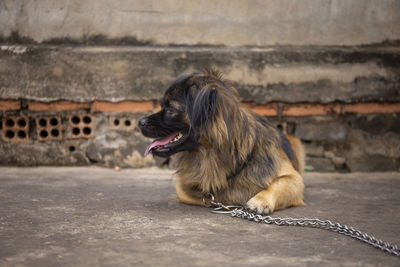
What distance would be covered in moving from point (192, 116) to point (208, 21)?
240cm

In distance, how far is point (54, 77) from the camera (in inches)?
197

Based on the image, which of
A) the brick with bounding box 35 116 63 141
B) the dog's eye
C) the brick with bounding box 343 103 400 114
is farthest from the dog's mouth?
the brick with bounding box 343 103 400 114

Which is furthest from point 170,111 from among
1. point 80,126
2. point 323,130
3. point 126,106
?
point 323,130

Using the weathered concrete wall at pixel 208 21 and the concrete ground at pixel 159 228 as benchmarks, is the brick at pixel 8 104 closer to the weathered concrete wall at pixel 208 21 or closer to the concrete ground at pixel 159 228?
the weathered concrete wall at pixel 208 21

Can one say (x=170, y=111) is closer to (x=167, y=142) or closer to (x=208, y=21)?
(x=167, y=142)

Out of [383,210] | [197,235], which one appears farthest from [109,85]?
[383,210]

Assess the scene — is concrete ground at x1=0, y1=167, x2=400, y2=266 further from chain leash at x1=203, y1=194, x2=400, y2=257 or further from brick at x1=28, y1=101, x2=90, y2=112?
brick at x1=28, y1=101, x2=90, y2=112

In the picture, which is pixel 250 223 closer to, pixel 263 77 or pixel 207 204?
pixel 207 204

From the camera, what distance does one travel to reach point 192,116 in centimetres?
314

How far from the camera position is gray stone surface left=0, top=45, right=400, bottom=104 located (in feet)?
16.4

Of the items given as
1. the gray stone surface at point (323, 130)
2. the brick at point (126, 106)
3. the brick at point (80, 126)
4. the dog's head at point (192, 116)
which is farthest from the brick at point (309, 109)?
the brick at point (80, 126)

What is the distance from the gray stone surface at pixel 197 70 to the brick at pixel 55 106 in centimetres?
10

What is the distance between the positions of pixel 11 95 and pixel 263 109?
119 inches

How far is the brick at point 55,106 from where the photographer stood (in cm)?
509
